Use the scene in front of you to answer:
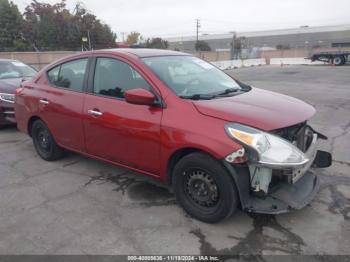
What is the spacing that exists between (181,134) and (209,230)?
3.16 feet

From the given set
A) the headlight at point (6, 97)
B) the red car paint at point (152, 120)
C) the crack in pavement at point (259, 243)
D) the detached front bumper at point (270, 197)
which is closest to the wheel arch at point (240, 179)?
the detached front bumper at point (270, 197)

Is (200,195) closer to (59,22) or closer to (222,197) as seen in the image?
(222,197)

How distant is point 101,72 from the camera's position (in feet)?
14.1

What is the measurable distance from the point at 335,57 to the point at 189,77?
32031mm

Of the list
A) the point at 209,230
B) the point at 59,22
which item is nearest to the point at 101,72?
the point at 209,230

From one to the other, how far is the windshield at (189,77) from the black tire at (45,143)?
85.1 inches

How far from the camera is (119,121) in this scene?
153 inches

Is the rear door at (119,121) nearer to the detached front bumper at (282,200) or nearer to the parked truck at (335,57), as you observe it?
the detached front bumper at (282,200)

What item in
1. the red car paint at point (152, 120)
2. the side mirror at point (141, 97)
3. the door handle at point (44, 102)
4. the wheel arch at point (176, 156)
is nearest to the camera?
the red car paint at point (152, 120)

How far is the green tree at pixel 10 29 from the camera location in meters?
44.5

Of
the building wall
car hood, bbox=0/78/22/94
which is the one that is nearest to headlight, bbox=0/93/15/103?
car hood, bbox=0/78/22/94

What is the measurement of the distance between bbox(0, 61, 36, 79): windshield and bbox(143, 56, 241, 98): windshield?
5.27 metres

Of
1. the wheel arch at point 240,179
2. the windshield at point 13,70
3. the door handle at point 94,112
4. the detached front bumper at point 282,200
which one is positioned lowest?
the detached front bumper at point 282,200

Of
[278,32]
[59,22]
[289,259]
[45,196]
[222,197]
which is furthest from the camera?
[278,32]
